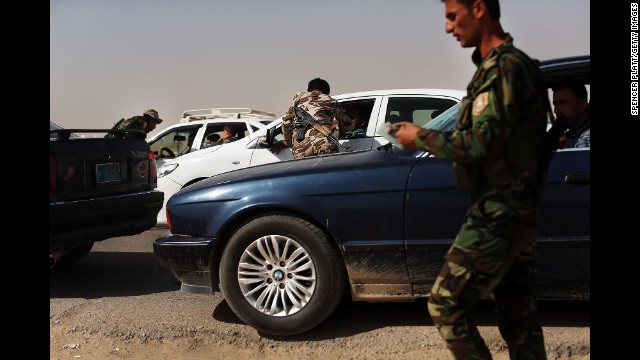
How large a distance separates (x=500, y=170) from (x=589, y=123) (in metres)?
1.90

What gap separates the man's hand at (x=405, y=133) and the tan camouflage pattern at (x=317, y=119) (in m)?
4.00

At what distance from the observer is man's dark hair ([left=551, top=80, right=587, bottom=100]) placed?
421cm

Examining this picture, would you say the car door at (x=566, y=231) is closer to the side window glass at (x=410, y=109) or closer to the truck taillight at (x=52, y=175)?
the side window glass at (x=410, y=109)

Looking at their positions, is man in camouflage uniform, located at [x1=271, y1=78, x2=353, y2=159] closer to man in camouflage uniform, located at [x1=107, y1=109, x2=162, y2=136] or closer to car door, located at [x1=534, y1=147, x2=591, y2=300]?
car door, located at [x1=534, y1=147, x2=591, y2=300]

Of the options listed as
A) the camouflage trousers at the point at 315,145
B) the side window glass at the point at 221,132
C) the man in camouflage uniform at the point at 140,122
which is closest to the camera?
the camouflage trousers at the point at 315,145

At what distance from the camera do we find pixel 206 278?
451cm

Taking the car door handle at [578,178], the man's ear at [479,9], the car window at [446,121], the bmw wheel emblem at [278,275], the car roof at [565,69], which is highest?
the man's ear at [479,9]

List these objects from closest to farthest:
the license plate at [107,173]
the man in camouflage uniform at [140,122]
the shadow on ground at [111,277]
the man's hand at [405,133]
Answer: the man's hand at [405,133], the shadow on ground at [111,277], the license plate at [107,173], the man in camouflage uniform at [140,122]

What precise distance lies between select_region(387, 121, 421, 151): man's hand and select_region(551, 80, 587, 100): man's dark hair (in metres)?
2.01

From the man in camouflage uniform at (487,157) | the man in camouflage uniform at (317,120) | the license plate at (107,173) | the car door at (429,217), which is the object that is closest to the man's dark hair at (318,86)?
the man in camouflage uniform at (317,120)

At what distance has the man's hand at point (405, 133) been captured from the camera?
256 cm

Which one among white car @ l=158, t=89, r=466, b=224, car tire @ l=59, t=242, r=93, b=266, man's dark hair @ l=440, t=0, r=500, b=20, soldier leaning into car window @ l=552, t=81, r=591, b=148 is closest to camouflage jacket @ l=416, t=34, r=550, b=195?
man's dark hair @ l=440, t=0, r=500, b=20

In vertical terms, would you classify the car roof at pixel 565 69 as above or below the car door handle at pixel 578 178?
above

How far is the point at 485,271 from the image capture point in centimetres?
254
